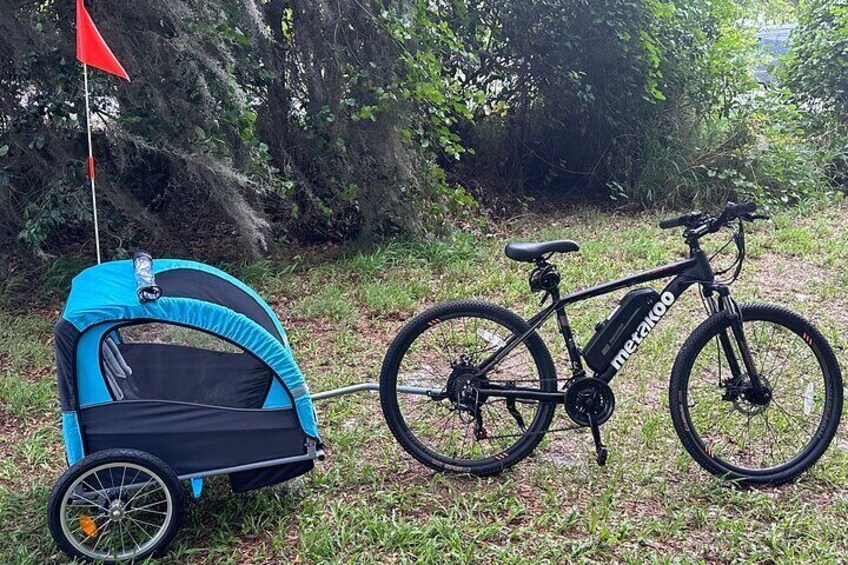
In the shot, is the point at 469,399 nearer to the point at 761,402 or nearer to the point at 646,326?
the point at 646,326

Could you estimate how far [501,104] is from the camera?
775cm

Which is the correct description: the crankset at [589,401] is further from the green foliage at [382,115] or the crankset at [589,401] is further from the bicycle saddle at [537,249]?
the green foliage at [382,115]

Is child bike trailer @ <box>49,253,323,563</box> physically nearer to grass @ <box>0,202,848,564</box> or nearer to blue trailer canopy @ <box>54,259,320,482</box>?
blue trailer canopy @ <box>54,259,320,482</box>

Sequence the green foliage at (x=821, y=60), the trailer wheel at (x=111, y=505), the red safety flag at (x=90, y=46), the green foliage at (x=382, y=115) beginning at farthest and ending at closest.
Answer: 1. the green foliage at (x=821, y=60)
2. the green foliage at (x=382, y=115)
3. the red safety flag at (x=90, y=46)
4. the trailer wheel at (x=111, y=505)

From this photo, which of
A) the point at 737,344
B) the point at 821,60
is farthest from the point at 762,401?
the point at 821,60

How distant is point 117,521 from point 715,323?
2.27 meters

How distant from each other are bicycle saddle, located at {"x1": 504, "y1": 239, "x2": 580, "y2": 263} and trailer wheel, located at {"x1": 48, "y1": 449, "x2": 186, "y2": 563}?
147 centimetres

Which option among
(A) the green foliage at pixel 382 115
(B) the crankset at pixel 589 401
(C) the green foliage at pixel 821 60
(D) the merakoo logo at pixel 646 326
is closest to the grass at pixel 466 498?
(B) the crankset at pixel 589 401

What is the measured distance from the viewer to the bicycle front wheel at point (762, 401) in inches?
112

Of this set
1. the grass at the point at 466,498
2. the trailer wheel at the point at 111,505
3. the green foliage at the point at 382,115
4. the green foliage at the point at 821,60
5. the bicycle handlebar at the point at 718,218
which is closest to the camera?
the trailer wheel at the point at 111,505

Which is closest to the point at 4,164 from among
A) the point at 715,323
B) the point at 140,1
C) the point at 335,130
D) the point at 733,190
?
the point at 140,1

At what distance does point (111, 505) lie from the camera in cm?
251

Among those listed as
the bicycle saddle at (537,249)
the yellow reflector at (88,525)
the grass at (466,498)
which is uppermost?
the bicycle saddle at (537,249)

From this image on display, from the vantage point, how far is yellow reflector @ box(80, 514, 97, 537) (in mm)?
2482
